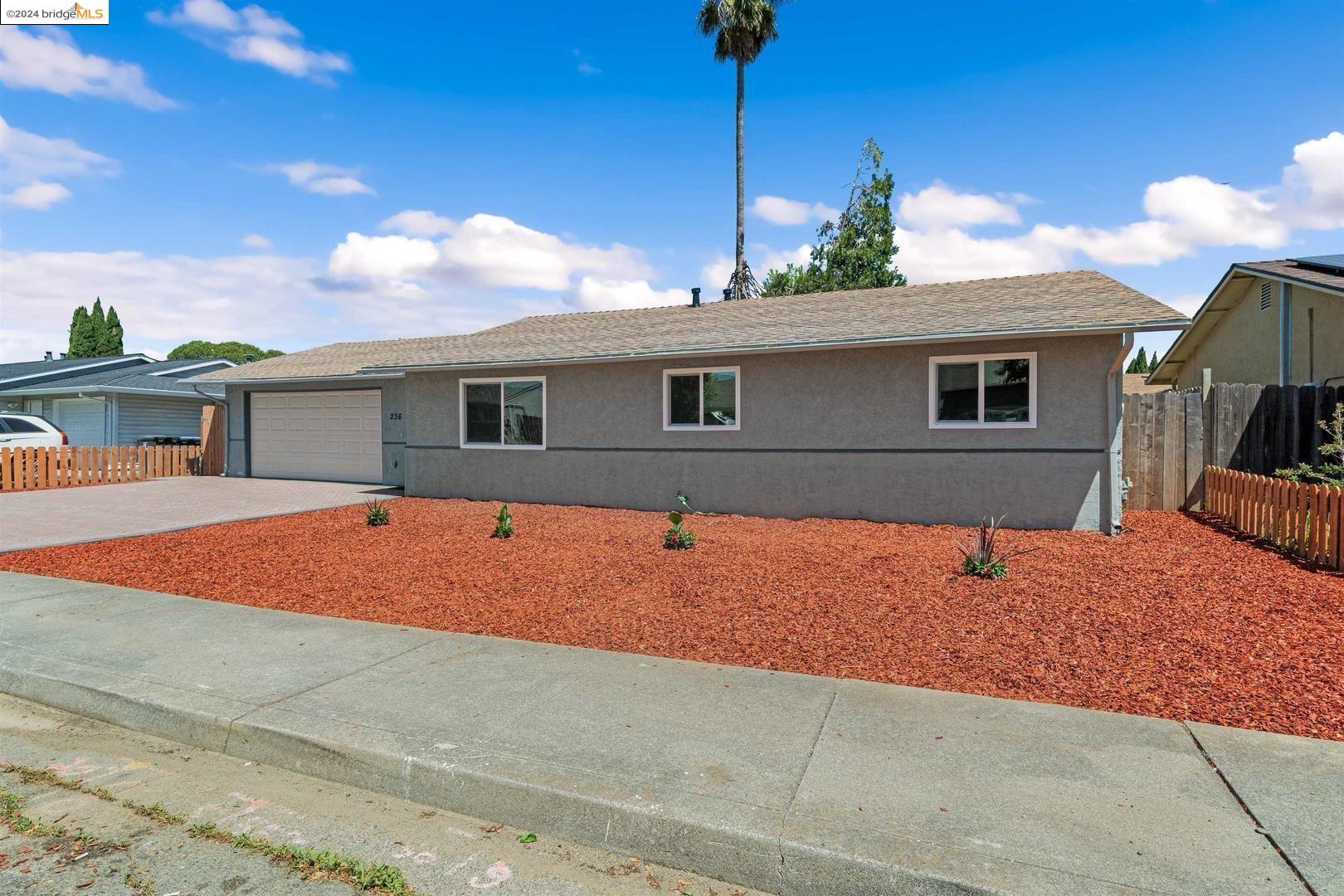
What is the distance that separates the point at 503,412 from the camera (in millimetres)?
14367

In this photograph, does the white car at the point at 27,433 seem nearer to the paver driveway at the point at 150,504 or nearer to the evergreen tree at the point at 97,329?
the paver driveway at the point at 150,504

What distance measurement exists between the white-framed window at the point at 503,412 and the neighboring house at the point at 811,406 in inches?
1.3

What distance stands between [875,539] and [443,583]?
555cm

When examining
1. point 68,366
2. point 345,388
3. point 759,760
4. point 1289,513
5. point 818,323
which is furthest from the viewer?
point 68,366

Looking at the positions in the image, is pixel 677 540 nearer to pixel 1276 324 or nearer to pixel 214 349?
pixel 1276 324

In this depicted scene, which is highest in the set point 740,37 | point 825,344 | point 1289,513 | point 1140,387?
point 740,37

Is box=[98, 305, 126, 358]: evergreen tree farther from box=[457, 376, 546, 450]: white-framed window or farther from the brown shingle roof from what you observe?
the brown shingle roof

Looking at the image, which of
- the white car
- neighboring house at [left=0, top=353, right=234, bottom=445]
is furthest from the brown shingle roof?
neighboring house at [left=0, top=353, right=234, bottom=445]

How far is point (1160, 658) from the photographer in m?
4.87

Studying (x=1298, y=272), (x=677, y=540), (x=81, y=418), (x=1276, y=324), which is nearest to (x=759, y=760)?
(x=677, y=540)

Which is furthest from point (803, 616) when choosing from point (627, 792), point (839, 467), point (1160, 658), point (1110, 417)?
point (1110, 417)

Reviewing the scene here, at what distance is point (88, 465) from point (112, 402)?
7461 millimetres

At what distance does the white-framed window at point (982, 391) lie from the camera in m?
10.5

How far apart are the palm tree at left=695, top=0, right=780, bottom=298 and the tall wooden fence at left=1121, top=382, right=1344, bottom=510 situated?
16.5 metres
